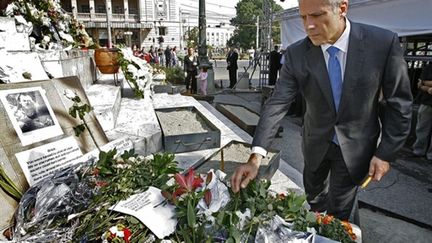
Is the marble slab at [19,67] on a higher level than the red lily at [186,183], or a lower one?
higher

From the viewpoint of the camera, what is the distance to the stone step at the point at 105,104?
3.33 meters

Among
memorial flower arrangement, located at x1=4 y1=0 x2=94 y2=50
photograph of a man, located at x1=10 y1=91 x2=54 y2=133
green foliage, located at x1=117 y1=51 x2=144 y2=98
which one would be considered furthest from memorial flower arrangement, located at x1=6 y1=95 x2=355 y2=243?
green foliage, located at x1=117 y1=51 x2=144 y2=98

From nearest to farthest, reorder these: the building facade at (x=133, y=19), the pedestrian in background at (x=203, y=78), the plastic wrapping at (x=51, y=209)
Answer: the plastic wrapping at (x=51, y=209), the pedestrian in background at (x=203, y=78), the building facade at (x=133, y=19)

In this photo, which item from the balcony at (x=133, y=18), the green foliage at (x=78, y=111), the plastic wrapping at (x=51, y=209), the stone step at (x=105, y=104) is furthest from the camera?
the balcony at (x=133, y=18)

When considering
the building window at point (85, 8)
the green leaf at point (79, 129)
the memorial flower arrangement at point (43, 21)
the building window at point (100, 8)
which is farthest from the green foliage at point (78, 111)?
the building window at point (85, 8)

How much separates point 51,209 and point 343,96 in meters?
1.68

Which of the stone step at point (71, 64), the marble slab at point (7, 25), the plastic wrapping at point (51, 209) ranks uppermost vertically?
the marble slab at point (7, 25)

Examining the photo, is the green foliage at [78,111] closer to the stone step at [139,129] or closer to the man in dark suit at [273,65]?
the stone step at [139,129]

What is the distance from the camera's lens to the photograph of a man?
2184 millimetres

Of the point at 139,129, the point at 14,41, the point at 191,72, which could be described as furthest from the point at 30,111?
the point at 191,72

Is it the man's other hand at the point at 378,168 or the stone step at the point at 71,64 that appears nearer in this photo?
the man's other hand at the point at 378,168

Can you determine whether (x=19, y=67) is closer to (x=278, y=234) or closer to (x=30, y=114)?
(x=30, y=114)

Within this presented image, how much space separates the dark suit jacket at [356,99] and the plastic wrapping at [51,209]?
3.24 ft

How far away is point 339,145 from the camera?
186 centimetres
